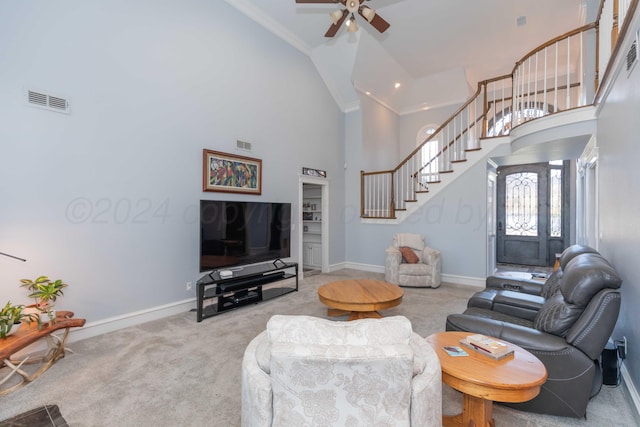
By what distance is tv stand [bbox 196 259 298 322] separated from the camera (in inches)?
148

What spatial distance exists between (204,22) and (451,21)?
14.1 feet

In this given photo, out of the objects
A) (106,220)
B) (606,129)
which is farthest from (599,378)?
(106,220)

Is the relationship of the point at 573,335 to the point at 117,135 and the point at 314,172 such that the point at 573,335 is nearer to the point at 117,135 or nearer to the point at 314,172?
the point at 117,135

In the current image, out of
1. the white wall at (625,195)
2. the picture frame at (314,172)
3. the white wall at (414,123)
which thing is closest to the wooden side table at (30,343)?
the picture frame at (314,172)

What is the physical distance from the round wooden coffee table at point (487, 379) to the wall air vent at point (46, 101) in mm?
4071

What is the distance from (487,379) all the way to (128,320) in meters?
3.73

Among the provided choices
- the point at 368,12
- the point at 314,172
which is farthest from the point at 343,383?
the point at 314,172

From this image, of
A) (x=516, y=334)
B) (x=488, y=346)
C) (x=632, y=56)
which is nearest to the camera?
(x=488, y=346)

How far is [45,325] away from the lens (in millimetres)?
2557

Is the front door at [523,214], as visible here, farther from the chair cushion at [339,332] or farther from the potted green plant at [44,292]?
the potted green plant at [44,292]

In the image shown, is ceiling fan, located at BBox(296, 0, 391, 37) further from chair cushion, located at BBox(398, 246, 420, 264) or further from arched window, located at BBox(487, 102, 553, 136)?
chair cushion, located at BBox(398, 246, 420, 264)

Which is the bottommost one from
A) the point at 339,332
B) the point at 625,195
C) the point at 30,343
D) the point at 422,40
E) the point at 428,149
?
the point at 30,343

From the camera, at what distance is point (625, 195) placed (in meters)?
2.31

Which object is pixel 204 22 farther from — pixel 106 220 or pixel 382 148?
pixel 382 148
